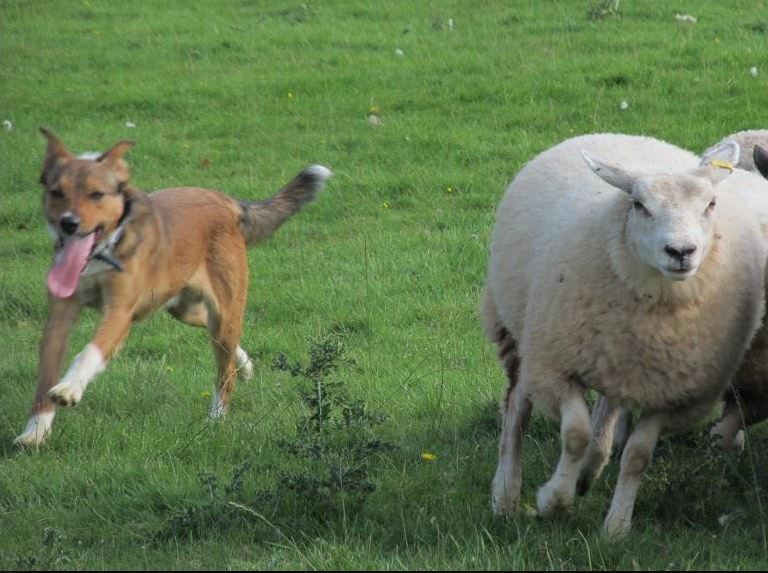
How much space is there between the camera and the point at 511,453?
6.34 m

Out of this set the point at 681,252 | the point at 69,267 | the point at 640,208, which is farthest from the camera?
the point at 69,267

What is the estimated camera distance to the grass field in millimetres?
5699

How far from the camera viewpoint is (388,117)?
1450 cm

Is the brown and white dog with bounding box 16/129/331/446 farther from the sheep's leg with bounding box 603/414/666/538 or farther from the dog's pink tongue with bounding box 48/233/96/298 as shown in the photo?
the sheep's leg with bounding box 603/414/666/538

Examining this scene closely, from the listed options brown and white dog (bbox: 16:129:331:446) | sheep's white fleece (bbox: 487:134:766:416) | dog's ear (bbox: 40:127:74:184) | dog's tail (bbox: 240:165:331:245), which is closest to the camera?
sheep's white fleece (bbox: 487:134:766:416)

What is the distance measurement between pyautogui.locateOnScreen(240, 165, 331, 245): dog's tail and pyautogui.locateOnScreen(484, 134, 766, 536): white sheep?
113 inches

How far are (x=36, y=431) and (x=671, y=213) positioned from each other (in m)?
3.39

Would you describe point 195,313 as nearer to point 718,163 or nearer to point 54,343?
point 54,343

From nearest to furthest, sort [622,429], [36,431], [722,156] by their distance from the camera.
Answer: [722,156] → [36,431] → [622,429]

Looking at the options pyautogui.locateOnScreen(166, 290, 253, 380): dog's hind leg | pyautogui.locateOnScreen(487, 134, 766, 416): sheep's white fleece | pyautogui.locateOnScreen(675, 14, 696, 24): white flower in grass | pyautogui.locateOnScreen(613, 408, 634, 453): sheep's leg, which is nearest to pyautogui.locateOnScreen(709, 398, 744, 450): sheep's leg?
pyautogui.locateOnScreen(613, 408, 634, 453): sheep's leg

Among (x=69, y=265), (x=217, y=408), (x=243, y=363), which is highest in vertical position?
(x=69, y=265)

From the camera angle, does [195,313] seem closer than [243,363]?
No

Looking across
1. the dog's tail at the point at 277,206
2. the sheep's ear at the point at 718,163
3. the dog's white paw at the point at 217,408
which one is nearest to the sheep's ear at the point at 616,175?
the sheep's ear at the point at 718,163

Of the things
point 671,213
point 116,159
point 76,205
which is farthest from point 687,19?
point 671,213
